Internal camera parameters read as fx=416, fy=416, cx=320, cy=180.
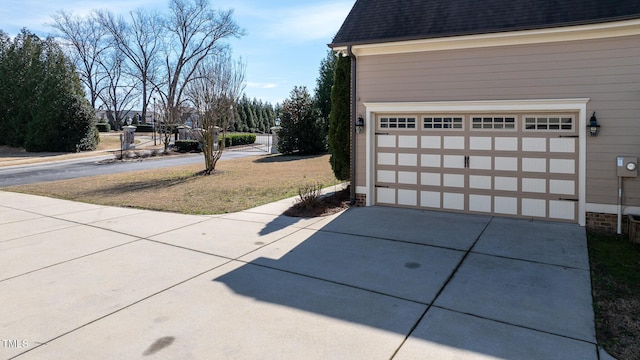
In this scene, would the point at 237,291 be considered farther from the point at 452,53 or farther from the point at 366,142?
the point at 452,53

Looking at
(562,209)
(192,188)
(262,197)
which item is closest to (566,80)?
(562,209)

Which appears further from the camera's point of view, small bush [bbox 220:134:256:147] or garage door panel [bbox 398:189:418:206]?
small bush [bbox 220:134:256:147]

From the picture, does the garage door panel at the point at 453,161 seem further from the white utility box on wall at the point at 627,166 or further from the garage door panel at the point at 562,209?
the white utility box on wall at the point at 627,166

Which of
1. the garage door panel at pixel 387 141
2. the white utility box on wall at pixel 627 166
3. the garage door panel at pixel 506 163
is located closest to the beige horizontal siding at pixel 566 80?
the white utility box on wall at pixel 627 166

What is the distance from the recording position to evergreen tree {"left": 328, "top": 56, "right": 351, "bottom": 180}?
10.5 meters

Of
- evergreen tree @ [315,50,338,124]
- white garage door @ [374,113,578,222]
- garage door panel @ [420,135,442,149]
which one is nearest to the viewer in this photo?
white garage door @ [374,113,578,222]

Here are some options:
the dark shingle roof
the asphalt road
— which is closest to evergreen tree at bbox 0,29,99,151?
the asphalt road

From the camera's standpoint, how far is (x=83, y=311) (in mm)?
4383

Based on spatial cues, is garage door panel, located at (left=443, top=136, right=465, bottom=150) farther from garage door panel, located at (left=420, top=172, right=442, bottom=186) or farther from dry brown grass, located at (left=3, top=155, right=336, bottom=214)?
dry brown grass, located at (left=3, top=155, right=336, bottom=214)

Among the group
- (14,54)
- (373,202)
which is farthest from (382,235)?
(14,54)

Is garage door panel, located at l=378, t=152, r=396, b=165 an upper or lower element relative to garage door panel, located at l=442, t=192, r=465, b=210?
upper

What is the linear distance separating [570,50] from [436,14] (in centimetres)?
271

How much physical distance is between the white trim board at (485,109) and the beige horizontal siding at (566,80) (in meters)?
0.10

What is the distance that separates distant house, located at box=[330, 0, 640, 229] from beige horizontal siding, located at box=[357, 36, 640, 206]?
Answer: 0.02 meters
